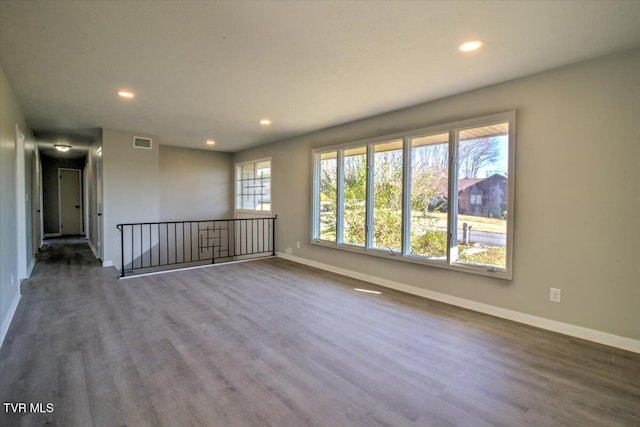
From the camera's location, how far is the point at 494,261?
3.40 metres

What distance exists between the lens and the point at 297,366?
2.33 metres

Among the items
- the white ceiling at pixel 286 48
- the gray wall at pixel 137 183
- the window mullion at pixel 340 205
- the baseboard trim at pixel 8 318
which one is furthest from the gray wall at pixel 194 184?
the window mullion at pixel 340 205

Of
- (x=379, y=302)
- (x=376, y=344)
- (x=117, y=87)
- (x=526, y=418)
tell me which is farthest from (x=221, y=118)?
(x=526, y=418)

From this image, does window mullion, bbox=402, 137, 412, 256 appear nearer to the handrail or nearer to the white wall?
the handrail

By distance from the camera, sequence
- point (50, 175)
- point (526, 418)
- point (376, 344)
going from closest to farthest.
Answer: point (526, 418) < point (376, 344) < point (50, 175)

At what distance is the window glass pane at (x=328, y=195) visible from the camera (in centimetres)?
537

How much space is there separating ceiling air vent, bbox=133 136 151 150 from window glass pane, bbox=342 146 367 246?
3.86 m

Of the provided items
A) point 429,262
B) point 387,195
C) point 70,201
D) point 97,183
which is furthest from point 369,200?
point 70,201

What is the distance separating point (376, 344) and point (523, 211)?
2.03m

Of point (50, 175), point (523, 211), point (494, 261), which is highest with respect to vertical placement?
point (50, 175)

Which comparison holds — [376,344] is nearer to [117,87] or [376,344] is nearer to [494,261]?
[494,261]

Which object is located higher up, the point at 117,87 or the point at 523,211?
the point at 117,87

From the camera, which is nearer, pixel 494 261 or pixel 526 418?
pixel 526 418

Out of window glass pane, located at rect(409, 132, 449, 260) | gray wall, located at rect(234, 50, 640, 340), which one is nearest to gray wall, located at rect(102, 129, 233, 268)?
window glass pane, located at rect(409, 132, 449, 260)
